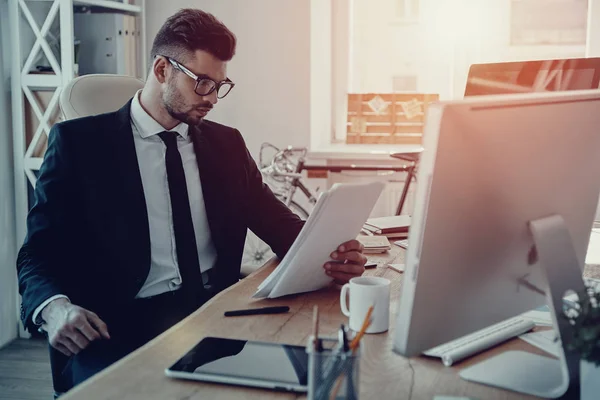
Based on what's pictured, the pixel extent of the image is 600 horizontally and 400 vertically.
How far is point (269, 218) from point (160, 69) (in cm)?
49

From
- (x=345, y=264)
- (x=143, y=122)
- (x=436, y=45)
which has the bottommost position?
(x=345, y=264)

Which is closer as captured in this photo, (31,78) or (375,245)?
(375,245)

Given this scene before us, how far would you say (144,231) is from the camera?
1.70m

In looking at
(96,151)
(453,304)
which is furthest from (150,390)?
(96,151)

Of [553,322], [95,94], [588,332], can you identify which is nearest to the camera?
[588,332]

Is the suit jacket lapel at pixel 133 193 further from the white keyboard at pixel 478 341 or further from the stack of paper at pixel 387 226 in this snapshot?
the white keyboard at pixel 478 341

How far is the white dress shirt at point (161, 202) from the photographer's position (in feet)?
5.74

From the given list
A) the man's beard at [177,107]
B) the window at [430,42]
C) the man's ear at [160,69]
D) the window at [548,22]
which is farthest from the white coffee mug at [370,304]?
the window at [548,22]

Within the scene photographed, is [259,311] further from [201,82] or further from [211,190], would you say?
[201,82]

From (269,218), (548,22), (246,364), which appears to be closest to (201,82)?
(269,218)

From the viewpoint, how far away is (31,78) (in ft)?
10.2

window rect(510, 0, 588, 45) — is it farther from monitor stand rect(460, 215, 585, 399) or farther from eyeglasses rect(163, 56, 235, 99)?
monitor stand rect(460, 215, 585, 399)

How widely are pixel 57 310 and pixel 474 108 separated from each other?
0.94 m

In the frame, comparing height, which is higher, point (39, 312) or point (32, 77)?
point (32, 77)
